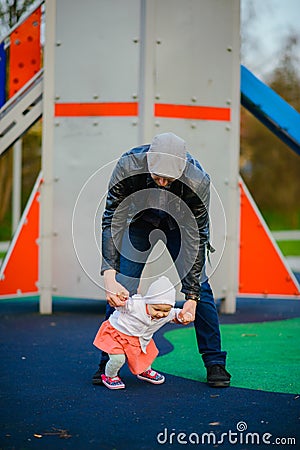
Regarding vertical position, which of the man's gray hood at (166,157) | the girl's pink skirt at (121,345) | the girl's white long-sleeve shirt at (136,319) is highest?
the man's gray hood at (166,157)

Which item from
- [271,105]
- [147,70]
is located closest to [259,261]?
[271,105]

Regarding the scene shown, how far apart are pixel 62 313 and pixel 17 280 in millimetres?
570

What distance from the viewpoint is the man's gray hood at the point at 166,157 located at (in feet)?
13.7

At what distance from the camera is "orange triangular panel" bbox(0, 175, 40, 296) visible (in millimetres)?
8172

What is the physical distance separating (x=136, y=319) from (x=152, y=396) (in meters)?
0.45

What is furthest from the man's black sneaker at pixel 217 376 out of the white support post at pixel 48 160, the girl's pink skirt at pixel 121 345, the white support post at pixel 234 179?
the white support post at pixel 48 160

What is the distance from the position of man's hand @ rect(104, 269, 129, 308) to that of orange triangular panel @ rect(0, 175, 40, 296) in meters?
3.76

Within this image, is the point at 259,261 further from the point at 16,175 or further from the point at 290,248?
the point at 290,248

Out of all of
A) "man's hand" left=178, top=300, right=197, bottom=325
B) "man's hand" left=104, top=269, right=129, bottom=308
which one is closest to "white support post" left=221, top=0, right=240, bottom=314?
"man's hand" left=178, top=300, right=197, bottom=325

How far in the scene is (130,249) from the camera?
4.87m

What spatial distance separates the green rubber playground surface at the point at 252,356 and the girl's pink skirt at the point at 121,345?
508 mm

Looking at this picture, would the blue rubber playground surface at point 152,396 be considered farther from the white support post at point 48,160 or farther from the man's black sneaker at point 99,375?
the white support post at point 48,160

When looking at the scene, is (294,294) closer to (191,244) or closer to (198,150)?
(198,150)

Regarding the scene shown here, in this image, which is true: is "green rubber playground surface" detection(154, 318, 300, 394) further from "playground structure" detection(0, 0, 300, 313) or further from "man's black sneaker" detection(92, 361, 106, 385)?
"playground structure" detection(0, 0, 300, 313)
